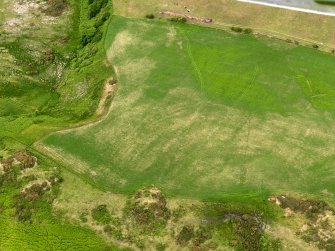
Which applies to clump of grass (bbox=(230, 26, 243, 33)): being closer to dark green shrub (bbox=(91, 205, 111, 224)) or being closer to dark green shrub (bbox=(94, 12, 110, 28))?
dark green shrub (bbox=(94, 12, 110, 28))

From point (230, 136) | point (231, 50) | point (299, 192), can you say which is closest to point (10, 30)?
point (231, 50)

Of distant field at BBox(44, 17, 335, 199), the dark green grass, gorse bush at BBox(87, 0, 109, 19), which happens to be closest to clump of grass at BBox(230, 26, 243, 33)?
distant field at BBox(44, 17, 335, 199)

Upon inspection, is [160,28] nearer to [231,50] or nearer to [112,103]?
[231,50]

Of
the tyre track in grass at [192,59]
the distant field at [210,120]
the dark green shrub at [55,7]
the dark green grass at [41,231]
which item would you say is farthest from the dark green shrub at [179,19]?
the dark green grass at [41,231]

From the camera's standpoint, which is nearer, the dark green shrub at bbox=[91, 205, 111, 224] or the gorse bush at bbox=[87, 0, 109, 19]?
the dark green shrub at bbox=[91, 205, 111, 224]

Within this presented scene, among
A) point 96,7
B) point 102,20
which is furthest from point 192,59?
point 96,7
